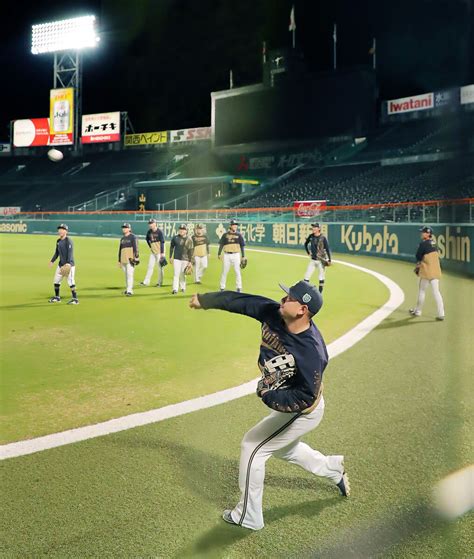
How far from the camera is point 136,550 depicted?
3596mm

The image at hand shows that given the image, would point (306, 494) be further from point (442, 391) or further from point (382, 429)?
point (442, 391)

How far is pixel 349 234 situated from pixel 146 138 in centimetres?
3986

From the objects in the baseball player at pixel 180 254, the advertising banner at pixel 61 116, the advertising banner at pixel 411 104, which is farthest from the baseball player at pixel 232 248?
the advertising banner at pixel 61 116

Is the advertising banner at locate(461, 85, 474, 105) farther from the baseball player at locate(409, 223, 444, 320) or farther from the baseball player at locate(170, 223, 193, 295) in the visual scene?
the baseball player at locate(409, 223, 444, 320)

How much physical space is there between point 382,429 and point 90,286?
1335cm

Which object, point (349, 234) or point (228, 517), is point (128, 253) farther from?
point (349, 234)

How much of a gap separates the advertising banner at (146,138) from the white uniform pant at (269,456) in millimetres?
60343

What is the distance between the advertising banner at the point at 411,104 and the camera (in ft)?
150

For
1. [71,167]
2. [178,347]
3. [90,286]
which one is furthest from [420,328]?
[71,167]

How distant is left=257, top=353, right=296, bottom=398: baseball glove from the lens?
389 cm

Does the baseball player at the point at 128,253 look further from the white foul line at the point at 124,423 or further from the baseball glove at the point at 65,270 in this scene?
the white foul line at the point at 124,423

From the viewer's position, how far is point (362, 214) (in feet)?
94.5

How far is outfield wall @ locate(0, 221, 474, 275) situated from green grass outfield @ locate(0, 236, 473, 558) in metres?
9.39

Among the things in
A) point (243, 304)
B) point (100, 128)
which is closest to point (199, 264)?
point (243, 304)
